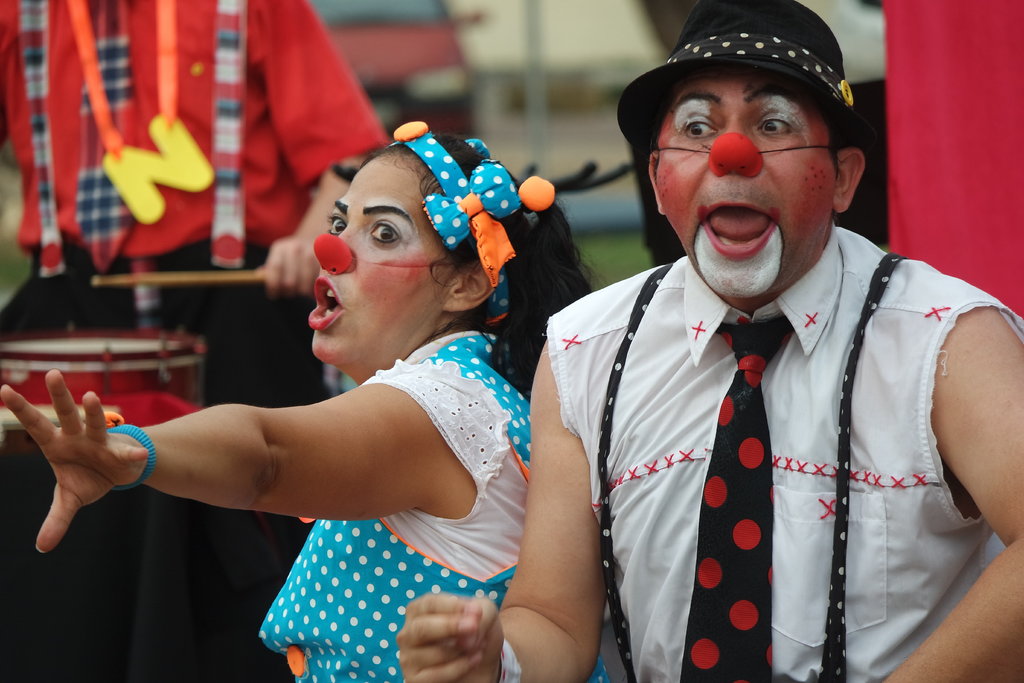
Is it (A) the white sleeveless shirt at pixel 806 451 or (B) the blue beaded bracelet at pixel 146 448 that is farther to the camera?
(A) the white sleeveless shirt at pixel 806 451

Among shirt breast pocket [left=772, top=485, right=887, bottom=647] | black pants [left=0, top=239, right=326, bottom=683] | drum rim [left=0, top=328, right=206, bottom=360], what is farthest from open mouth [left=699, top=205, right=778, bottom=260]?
drum rim [left=0, top=328, right=206, bottom=360]

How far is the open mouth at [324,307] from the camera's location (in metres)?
2.51

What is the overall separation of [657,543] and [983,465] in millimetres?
470

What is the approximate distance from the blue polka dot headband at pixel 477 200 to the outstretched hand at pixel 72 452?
3.02 ft

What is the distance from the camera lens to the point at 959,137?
2801 millimetres

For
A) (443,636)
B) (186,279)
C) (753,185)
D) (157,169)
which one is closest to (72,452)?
(443,636)

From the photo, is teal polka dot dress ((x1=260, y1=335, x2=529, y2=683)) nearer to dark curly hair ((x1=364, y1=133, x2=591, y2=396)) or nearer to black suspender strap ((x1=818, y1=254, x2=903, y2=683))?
dark curly hair ((x1=364, y1=133, x2=591, y2=396))

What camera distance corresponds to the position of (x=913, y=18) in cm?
296

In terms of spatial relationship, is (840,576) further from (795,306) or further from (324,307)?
(324,307)

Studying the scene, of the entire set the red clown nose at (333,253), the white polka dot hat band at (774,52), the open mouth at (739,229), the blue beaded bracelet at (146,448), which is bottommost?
the blue beaded bracelet at (146,448)

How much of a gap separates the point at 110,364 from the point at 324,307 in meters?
0.92

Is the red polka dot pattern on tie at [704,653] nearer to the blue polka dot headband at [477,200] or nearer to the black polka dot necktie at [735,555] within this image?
the black polka dot necktie at [735,555]

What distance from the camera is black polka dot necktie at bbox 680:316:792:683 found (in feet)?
6.29

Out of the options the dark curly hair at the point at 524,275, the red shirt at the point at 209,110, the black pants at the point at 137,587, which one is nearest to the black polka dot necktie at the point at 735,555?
the dark curly hair at the point at 524,275
